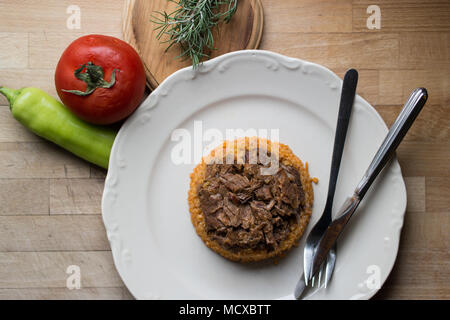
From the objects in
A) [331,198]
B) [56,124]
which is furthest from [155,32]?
[331,198]

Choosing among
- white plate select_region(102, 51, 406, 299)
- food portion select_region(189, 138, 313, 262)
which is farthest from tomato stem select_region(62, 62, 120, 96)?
food portion select_region(189, 138, 313, 262)

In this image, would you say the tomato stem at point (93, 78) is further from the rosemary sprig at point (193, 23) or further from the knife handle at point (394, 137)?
the knife handle at point (394, 137)

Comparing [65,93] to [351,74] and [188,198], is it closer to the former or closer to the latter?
[188,198]

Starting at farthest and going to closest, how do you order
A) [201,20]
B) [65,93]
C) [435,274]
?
1. [435,274]
2. [201,20]
3. [65,93]

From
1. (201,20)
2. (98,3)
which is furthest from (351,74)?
(98,3)

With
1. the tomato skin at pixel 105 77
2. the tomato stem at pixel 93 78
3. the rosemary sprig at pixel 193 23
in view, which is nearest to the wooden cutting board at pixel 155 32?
the rosemary sprig at pixel 193 23

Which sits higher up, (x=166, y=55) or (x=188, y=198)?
(x=166, y=55)

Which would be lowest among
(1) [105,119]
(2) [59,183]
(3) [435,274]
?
(3) [435,274]
